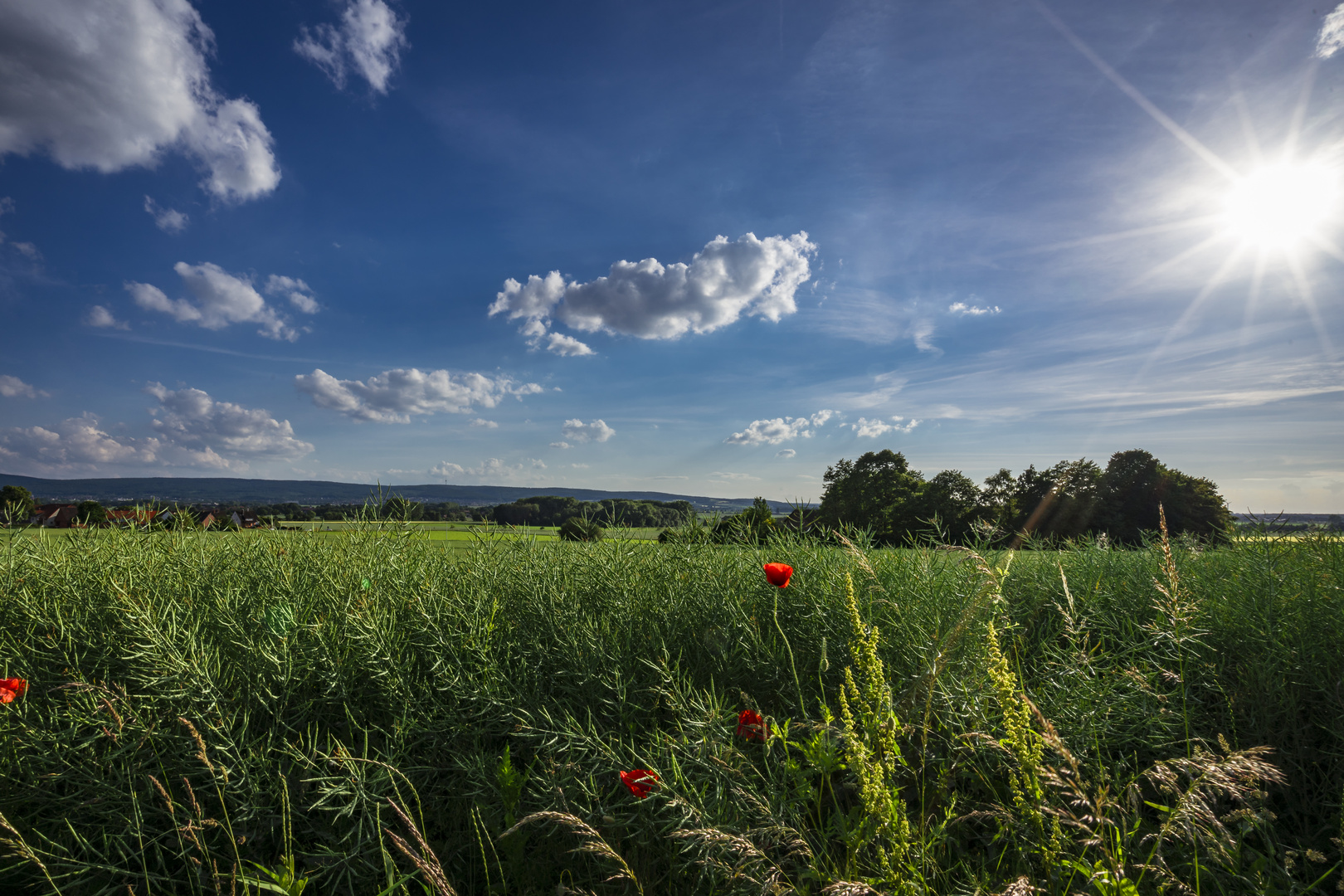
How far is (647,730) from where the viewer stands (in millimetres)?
2945

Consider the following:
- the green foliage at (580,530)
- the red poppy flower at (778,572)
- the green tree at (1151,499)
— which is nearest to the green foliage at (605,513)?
the green foliage at (580,530)

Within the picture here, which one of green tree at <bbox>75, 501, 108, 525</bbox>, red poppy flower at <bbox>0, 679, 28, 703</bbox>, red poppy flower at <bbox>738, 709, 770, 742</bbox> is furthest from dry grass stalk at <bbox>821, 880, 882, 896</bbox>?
green tree at <bbox>75, 501, 108, 525</bbox>

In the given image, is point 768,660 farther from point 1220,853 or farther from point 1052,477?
point 1052,477

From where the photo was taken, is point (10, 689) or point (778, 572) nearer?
point (10, 689)

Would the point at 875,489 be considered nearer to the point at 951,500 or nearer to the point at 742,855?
the point at 951,500

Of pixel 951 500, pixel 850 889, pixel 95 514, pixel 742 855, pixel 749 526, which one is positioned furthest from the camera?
pixel 951 500

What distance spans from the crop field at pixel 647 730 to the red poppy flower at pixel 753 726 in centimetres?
2

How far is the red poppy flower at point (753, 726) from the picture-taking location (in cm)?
246

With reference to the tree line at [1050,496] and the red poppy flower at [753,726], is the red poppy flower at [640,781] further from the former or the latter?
the tree line at [1050,496]

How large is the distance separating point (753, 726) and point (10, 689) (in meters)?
3.26

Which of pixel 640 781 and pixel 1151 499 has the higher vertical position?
pixel 1151 499

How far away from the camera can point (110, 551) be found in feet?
15.5

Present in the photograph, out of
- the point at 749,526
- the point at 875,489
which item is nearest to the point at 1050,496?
the point at 875,489

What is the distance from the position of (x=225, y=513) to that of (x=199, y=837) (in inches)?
190
